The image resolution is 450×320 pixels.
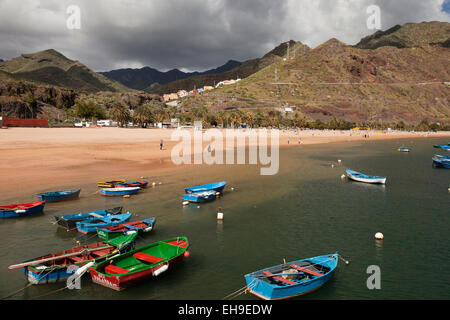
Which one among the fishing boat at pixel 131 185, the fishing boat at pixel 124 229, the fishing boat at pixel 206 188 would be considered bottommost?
the fishing boat at pixel 124 229

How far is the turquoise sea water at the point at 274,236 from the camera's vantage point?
49.3ft

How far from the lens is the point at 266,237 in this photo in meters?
21.8

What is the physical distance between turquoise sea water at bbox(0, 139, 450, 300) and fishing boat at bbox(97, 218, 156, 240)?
2.81 ft

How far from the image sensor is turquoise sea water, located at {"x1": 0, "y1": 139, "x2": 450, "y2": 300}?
15.0m

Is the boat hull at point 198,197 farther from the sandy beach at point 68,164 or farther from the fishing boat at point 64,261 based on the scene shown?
the sandy beach at point 68,164

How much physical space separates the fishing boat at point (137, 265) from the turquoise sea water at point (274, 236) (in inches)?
20.4

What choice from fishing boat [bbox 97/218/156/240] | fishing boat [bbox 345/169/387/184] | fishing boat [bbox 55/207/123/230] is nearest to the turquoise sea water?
fishing boat [bbox 55/207/123/230]

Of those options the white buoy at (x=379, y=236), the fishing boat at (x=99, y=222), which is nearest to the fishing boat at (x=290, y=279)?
the white buoy at (x=379, y=236)

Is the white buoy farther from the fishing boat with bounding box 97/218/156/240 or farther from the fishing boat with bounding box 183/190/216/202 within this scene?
the fishing boat with bounding box 97/218/156/240

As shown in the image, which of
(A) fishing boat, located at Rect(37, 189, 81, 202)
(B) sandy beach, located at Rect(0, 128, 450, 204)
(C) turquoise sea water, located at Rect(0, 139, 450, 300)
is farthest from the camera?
(B) sandy beach, located at Rect(0, 128, 450, 204)

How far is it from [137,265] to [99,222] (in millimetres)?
7775

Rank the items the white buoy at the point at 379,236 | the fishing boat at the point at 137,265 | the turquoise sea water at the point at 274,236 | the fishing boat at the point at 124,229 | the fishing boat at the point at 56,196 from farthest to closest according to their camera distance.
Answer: the fishing boat at the point at 56,196 < the white buoy at the point at 379,236 < the fishing boat at the point at 124,229 < the turquoise sea water at the point at 274,236 < the fishing boat at the point at 137,265

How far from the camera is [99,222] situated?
2173 centimetres
